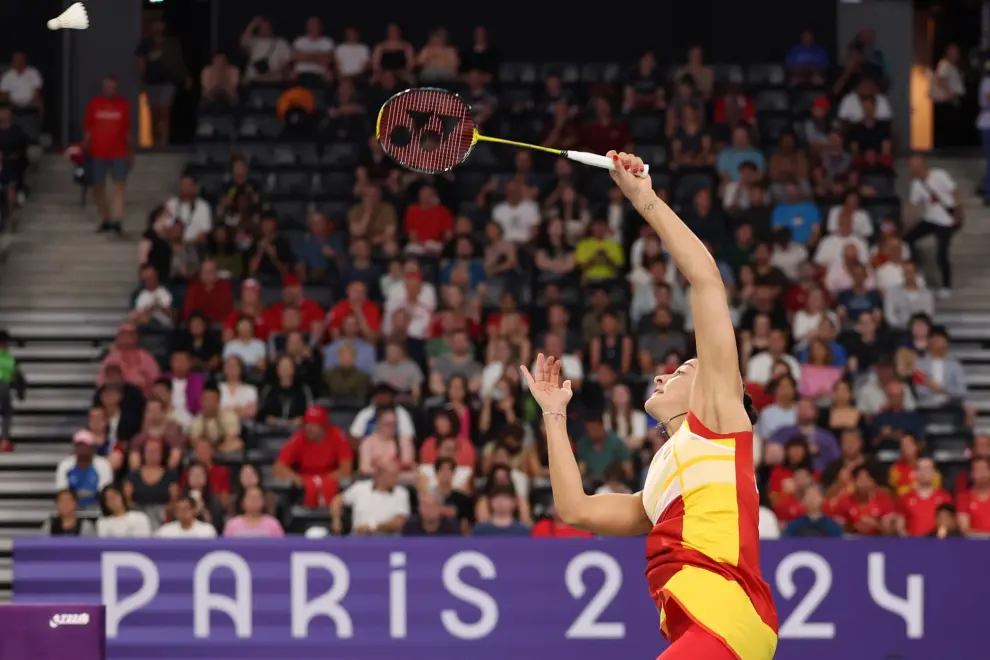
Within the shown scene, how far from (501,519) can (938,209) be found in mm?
7054

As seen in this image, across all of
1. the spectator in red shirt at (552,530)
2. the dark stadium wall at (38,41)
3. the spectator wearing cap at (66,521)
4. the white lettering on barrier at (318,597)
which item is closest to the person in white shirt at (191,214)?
the dark stadium wall at (38,41)

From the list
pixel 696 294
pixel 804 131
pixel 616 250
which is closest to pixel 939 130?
pixel 804 131

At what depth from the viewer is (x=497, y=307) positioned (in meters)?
15.1

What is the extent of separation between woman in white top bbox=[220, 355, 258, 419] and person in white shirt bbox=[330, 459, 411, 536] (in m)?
1.71

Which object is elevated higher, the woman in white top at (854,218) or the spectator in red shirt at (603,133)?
the spectator in red shirt at (603,133)

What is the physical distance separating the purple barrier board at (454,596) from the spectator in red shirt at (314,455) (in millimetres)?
2043

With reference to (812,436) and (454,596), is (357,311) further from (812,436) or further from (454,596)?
(454,596)

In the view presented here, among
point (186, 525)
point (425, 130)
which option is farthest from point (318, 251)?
point (425, 130)

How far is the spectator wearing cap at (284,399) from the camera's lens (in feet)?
45.2

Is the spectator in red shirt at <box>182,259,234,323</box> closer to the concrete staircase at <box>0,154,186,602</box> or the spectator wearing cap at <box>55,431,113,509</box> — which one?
the concrete staircase at <box>0,154,186,602</box>

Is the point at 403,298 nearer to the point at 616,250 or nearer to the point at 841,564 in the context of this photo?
the point at 616,250

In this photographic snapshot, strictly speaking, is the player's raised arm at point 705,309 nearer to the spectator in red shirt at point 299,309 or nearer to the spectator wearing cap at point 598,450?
the spectator wearing cap at point 598,450

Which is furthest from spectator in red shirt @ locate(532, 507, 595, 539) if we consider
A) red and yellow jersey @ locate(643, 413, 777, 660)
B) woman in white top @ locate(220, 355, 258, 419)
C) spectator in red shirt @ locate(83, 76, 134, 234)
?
spectator in red shirt @ locate(83, 76, 134, 234)

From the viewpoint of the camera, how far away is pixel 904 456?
12.9 metres
